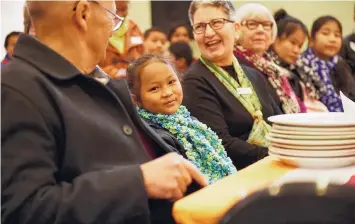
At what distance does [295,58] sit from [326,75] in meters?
0.33

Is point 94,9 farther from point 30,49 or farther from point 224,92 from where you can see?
point 224,92

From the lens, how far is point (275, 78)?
285cm

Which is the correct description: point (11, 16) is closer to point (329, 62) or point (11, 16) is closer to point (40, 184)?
point (40, 184)

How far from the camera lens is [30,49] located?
3.91 feet

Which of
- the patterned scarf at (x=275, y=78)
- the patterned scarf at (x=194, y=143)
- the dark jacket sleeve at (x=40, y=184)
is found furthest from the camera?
the patterned scarf at (x=275, y=78)

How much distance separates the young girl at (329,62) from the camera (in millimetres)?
3480

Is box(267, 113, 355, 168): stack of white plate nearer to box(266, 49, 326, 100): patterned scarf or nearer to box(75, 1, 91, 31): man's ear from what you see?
box(75, 1, 91, 31): man's ear

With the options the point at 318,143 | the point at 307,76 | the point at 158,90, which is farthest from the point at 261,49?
the point at 318,143

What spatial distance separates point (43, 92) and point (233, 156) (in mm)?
1210

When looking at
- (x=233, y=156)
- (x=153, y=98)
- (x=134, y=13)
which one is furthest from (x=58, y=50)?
(x=134, y=13)

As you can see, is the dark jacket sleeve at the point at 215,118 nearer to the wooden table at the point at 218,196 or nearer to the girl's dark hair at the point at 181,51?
the wooden table at the point at 218,196

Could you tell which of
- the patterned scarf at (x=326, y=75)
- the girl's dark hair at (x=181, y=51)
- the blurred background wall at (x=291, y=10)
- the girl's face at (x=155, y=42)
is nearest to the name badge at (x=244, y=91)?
the patterned scarf at (x=326, y=75)

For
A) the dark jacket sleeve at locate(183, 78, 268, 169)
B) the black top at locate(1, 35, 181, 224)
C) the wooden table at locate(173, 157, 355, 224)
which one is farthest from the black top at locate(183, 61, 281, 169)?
the black top at locate(1, 35, 181, 224)

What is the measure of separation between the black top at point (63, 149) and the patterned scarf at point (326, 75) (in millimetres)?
2465
